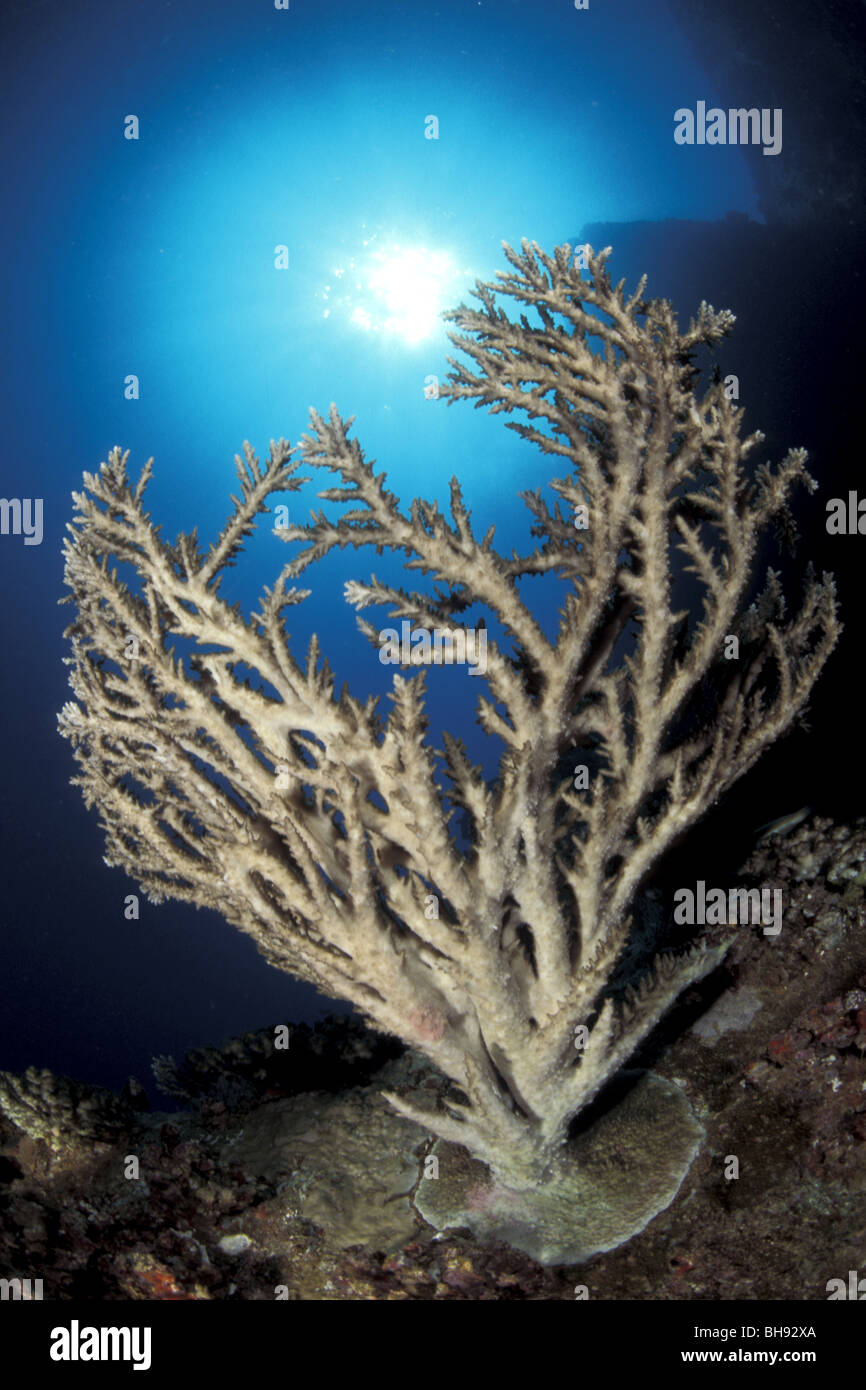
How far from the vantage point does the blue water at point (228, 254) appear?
24484 millimetres

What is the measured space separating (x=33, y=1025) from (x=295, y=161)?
52865mm

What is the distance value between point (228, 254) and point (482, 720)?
4530 centimetres

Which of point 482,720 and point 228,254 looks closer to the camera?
point 482,720

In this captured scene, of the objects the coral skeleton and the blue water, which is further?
the blue water

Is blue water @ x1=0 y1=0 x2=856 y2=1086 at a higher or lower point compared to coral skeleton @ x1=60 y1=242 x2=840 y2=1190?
higher

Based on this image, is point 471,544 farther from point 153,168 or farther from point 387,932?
point 153,168

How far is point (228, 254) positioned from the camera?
1476 inches

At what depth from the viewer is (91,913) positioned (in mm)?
43000

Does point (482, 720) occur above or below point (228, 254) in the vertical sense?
→ below

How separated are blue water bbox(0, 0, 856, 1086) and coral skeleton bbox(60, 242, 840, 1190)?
709 inches

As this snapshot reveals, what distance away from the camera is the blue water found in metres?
24.5

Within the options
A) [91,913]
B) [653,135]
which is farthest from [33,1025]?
[653,135]

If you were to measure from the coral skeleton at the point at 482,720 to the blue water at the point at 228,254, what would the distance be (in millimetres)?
17999

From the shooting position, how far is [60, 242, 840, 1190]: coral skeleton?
2654mm
